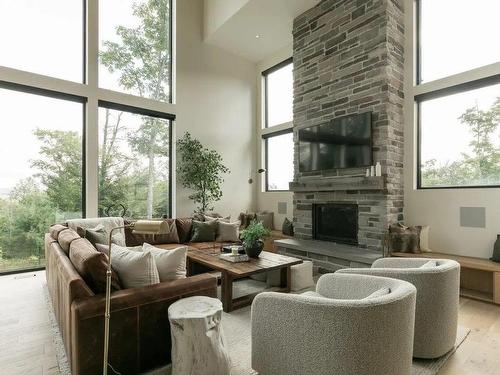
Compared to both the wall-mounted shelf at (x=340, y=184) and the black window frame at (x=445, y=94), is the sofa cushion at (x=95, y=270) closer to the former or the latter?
the wall-mounted shelf at (x=340, y=184)

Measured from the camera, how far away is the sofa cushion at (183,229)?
5.13m

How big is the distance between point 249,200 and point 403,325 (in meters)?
5.66

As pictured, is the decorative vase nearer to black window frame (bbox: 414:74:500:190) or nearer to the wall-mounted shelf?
black window frame (bbox: 414:74:500:190)

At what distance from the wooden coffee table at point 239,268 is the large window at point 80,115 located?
2.57m

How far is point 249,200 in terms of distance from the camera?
7113 mm

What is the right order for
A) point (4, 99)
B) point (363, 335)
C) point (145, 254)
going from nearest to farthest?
point (363, 335)
point (145, 254)
point (4, 99)

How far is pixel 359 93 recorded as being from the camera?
4.49m

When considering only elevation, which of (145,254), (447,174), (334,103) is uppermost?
(334,103)

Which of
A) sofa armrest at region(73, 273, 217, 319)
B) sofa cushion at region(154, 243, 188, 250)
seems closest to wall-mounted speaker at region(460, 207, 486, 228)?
sofa armrest at region(73, 273, 217, 319)

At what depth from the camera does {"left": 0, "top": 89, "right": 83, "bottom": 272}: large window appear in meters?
4.34

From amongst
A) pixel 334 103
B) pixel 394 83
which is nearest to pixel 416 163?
pixel 394 83

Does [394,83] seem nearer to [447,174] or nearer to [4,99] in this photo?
[447,174]

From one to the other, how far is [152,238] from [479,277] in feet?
15.6

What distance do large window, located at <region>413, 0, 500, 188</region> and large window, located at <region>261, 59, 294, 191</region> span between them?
271 centimetres
